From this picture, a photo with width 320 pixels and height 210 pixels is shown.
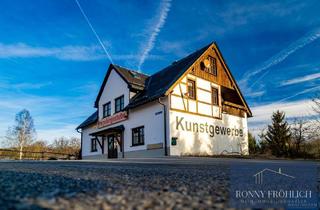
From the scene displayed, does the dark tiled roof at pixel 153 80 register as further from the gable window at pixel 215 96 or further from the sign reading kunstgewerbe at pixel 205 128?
the gable window at pixel 215 96

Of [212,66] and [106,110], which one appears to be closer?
[212,66]

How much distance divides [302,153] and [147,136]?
12159 mm

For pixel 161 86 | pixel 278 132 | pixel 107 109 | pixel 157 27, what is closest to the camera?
pixel 161 86

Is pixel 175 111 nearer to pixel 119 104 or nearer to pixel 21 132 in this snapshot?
pixel 119 104

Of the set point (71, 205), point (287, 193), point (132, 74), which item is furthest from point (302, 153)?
point (71, 205)

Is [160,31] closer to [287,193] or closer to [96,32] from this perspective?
[96,32]

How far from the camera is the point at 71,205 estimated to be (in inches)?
46.2

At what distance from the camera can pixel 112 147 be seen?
1861 centimetres

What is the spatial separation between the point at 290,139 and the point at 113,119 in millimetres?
16371

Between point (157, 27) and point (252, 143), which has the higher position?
point (157, 27)

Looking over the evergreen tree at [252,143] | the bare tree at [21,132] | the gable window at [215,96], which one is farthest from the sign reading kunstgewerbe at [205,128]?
the bare tree at [21,132]

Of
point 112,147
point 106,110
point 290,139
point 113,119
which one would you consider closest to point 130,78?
point 113,119

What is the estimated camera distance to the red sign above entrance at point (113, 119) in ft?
57.0

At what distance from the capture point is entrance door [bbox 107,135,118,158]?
1816 cm
